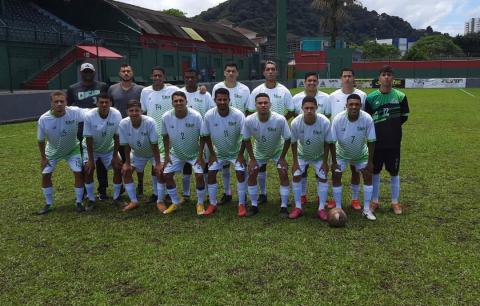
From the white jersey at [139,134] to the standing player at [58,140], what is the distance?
0.67 m

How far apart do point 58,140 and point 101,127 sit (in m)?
0.63

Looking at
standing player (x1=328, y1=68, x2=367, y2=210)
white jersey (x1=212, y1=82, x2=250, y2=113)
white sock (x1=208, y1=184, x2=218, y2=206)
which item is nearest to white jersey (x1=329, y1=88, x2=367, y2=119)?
standing player (x1=328, y1=68, x2=367, y2=210)

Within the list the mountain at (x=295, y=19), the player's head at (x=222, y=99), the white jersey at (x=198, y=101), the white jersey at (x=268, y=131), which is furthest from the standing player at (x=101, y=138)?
the mountain at (x=295, y=19)

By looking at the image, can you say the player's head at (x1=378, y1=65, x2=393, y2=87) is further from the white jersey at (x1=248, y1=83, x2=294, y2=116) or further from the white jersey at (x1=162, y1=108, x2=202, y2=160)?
the white jersey at (x1=162, y1=108, x2=202, y2=160)

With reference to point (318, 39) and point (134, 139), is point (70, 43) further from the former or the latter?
point (318, 39)

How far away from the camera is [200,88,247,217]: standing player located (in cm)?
611

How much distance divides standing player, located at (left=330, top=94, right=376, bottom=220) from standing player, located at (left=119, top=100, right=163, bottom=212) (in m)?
2.46

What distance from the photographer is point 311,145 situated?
594cm

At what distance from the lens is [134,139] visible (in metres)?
6.36

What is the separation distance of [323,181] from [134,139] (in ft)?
8.89

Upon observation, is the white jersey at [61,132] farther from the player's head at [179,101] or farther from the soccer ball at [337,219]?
the soccer ball at [337,219]

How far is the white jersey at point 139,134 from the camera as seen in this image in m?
6.29

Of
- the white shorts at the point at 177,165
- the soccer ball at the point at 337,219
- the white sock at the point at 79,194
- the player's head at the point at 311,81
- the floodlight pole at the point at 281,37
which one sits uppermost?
the floodlight pole at the point at 281,37

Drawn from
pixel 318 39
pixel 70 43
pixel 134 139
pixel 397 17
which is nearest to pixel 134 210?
pixel 134 139
